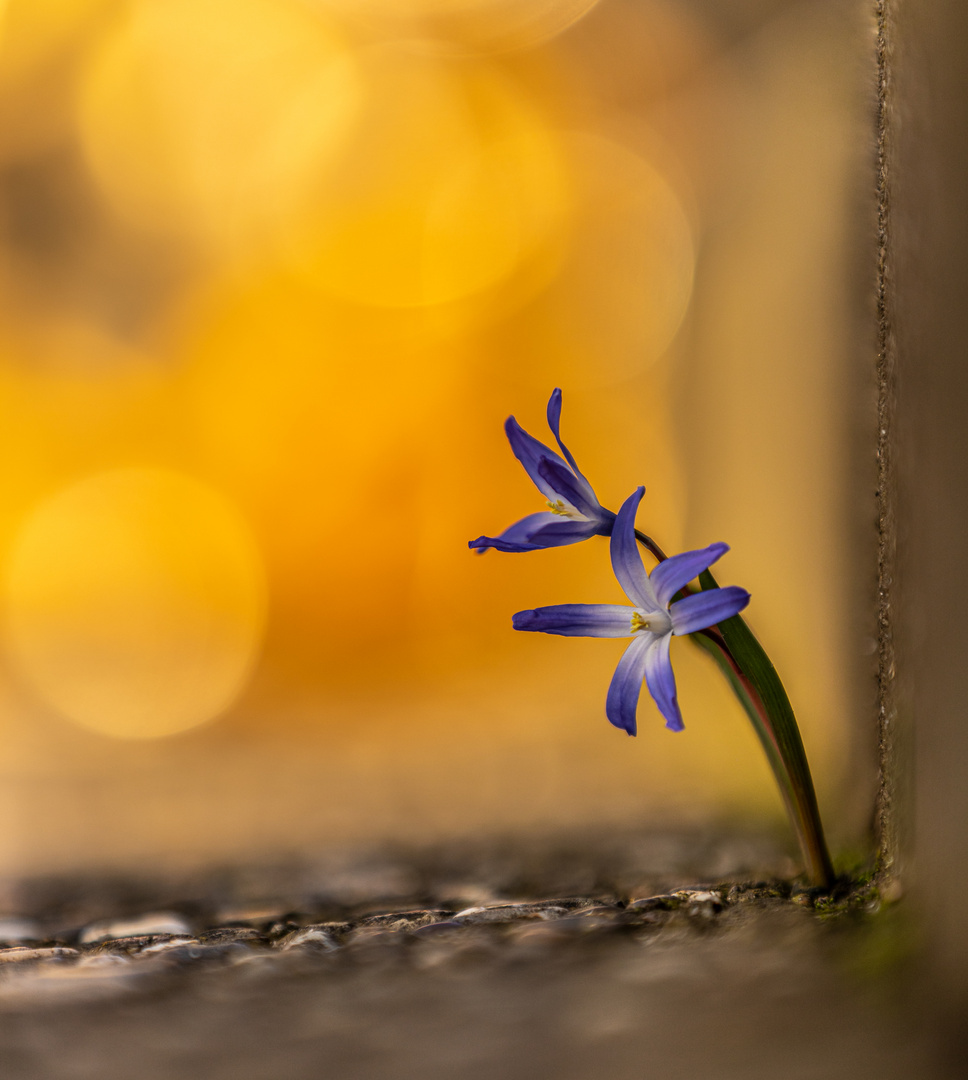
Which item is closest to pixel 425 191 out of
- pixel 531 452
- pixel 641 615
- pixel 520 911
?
pixel 531 452

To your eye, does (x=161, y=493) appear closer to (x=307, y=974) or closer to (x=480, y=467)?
(x=480, y=467)

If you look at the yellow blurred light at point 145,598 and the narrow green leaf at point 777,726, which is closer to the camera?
the narrow green leaf at point 777,726

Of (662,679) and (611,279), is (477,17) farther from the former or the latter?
(662,679)

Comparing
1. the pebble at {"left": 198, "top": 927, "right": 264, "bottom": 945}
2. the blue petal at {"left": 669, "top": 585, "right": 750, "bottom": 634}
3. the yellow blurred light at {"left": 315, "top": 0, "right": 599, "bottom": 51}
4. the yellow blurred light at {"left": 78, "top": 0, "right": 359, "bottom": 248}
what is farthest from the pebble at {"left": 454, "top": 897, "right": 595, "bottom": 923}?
the yellow blurred light at {"left": 315, "top": 0, "right": 599, "bottom": 51}

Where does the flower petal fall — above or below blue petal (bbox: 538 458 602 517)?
below

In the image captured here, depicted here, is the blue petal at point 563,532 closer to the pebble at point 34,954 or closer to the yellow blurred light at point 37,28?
the pebble at point 34,954

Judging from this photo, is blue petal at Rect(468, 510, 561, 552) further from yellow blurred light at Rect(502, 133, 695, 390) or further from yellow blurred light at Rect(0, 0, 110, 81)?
yellow blurred light at Rect(0, 0, 110, 81)

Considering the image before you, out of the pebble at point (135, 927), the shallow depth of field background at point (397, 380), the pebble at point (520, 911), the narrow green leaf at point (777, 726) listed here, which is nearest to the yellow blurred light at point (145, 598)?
the shallow depth of field background at point (397, 380)
